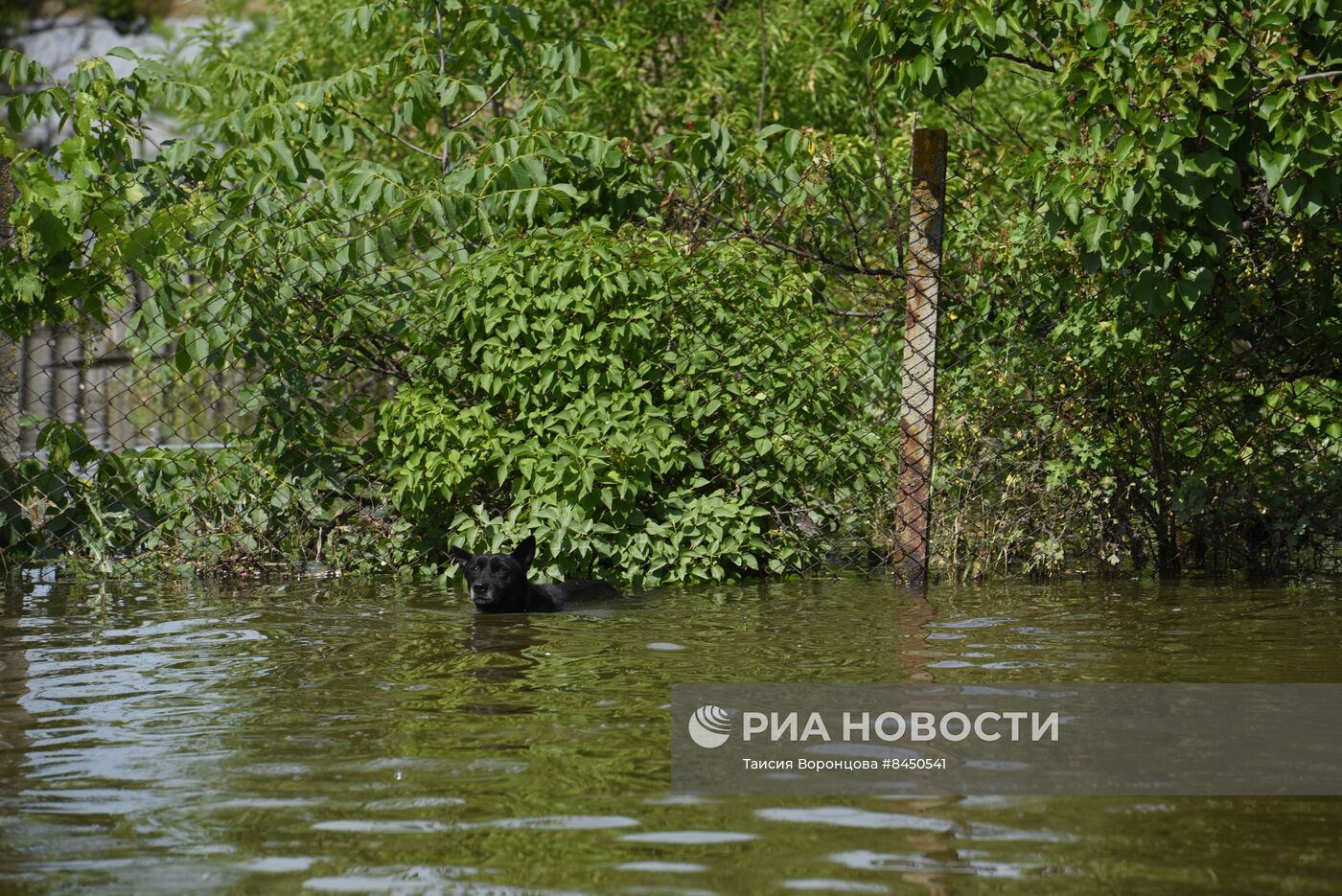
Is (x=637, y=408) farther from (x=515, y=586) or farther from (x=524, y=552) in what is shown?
(x=515, y=586)

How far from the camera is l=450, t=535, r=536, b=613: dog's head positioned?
7184mm

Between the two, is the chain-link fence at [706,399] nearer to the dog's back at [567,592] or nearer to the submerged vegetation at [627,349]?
the submerged vegetation at [627,349]

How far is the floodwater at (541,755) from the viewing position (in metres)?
3.12

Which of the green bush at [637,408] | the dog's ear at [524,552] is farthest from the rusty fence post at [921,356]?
the dog's ear at [524,552]

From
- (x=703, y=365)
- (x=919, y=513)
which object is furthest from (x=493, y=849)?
(x=703, y=365)

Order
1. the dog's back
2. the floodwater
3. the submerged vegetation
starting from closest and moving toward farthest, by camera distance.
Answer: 1. the floodwater
2. the dog's back
3. the submerged vegetation

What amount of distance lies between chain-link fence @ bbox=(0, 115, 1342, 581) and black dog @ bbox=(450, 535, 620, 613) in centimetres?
44

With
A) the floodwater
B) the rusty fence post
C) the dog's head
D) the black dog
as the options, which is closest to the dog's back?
the black dog

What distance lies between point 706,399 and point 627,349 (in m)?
0.52

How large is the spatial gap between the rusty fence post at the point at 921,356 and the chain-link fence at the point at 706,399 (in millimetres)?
22

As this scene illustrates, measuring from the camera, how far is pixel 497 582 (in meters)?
7.22

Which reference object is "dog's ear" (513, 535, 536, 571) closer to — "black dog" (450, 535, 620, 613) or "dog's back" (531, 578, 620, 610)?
"black dog" (450, 535, 620, 613)

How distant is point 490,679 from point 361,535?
12.0 ft

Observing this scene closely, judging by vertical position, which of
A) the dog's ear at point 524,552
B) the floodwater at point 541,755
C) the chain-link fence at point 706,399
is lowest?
the floodwater at point 541,755
